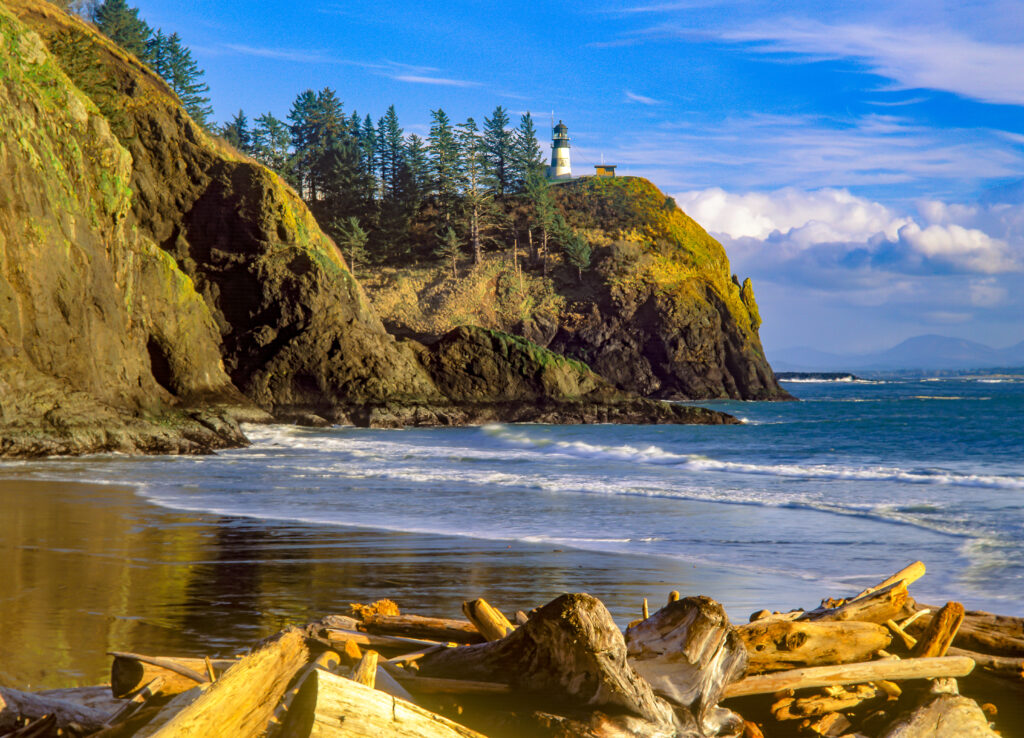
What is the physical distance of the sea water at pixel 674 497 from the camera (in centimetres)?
979

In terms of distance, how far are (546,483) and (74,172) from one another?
64.4 ft

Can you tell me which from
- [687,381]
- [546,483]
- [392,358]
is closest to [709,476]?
[546,483]

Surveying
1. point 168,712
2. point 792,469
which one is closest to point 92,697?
point 168,712

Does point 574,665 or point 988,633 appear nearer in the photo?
point 574,665

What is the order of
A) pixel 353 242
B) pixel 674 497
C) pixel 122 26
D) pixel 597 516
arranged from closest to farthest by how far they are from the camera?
1. pixel 597 516
2. pixel 674 497
3. pixel 122 26
4. pixel 353 242

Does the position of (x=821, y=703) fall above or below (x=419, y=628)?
below

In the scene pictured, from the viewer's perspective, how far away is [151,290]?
110 feet

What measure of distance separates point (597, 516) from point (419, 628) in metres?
9.81

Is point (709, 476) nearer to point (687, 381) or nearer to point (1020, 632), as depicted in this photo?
point (1020, 632)

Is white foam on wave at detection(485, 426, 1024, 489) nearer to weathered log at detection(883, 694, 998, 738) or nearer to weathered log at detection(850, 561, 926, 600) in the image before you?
weathered log at detection(850, 561, 926, 600)

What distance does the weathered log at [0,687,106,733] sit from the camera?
307 cm

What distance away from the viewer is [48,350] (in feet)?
80.9

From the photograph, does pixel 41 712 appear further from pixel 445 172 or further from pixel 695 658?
pixel 445 172

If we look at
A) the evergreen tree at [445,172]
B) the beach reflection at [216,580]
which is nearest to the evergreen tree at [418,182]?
the evergreen tree at [445,172]
